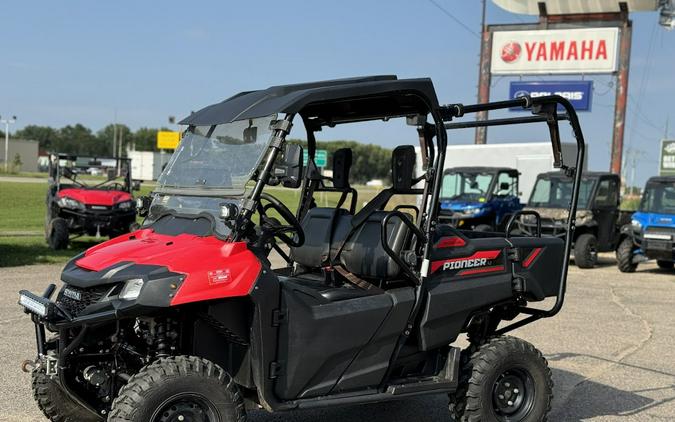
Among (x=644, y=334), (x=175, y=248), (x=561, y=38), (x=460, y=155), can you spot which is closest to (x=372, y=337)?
(x=175, y=248)

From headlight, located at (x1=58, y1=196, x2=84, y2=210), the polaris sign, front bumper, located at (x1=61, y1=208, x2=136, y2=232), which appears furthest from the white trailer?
headlight, located at (x1=58, y1=196, x2=84, y2=210)

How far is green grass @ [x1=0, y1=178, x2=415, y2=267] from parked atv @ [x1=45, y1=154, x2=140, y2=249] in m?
0.46

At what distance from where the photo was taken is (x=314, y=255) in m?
5.31

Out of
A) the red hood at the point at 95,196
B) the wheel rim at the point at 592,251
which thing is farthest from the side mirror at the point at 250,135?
the wheel rim at the point at 592,251

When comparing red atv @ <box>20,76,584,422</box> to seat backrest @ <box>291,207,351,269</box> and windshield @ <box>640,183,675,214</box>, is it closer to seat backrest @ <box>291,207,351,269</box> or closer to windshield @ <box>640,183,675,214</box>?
seat backrest @ <box>291,207,351,269</box>

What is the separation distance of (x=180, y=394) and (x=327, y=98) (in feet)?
5.92

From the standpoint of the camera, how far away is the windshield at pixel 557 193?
17516 millimetres

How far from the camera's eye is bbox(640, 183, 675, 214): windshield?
15.9m

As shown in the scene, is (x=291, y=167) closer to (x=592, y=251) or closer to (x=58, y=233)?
(x=58, y=233)

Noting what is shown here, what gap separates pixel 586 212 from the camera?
17.0 metres

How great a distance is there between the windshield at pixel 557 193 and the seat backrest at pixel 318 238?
1307 cm

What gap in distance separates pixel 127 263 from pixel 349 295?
132cm

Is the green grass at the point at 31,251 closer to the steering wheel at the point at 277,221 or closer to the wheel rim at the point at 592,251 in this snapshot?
the steering wheel at the point at 277,221

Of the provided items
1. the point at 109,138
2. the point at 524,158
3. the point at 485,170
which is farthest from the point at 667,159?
the point at 109,138
